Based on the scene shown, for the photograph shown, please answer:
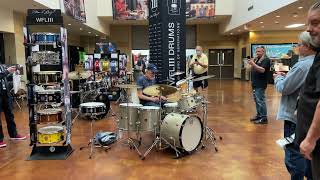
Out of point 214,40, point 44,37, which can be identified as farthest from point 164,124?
point 214,40

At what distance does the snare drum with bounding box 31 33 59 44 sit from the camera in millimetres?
4055

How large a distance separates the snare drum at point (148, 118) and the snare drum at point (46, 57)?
1360 millimetres

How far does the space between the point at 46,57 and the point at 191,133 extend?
89.5 inches

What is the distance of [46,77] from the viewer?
414 centimetres

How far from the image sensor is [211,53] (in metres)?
21.0

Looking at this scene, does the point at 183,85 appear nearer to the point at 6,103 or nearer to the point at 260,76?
the point at 260,76

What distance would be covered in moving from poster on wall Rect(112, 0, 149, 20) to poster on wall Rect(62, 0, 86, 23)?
2941mm

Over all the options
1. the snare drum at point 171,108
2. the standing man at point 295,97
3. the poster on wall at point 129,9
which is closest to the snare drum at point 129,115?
the snare drum at point 171,108

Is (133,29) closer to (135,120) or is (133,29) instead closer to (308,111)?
(135,120)

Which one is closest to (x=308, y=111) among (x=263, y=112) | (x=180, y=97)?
(x=180, y=97)

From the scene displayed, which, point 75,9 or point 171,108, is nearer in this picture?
point 171,108

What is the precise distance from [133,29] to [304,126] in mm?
19856

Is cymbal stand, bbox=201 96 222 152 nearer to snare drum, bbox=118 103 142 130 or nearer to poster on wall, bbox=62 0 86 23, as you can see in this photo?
snare drum, bbox=118 103 142 130

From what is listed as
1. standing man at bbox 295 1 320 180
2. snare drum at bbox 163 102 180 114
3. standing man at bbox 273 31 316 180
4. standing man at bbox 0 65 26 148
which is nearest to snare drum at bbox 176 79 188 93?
snare drum at bbox 163 102 180 114
